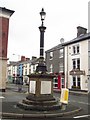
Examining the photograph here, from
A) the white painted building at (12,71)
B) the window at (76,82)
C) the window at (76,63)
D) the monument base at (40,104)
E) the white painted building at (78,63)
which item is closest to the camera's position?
the monument base at (40,104)

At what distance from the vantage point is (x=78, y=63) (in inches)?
1650

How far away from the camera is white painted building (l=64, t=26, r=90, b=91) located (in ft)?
130

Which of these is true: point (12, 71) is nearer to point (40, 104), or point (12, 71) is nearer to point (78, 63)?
point (78, 63)

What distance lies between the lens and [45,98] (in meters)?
14.3

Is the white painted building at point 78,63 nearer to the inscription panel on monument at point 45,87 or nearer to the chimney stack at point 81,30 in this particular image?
the chimney stack at point 81,30

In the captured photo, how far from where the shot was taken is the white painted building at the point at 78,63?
130 feet

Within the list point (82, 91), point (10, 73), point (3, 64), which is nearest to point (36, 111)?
point (3, 64)

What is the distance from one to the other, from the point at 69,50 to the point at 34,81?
30198 mm

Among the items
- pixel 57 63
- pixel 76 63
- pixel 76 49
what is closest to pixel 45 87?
pixel 76 63

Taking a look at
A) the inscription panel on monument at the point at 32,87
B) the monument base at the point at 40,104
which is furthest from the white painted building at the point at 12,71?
the monument base at the point at 40,104

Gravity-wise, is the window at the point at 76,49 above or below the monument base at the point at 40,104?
above

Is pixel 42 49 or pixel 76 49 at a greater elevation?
pixel 76 49

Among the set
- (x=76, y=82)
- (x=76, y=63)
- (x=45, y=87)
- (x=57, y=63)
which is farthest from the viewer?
(x=57, y=63)

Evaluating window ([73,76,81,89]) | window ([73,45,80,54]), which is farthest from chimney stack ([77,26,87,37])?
window ([73,76,81,89])
